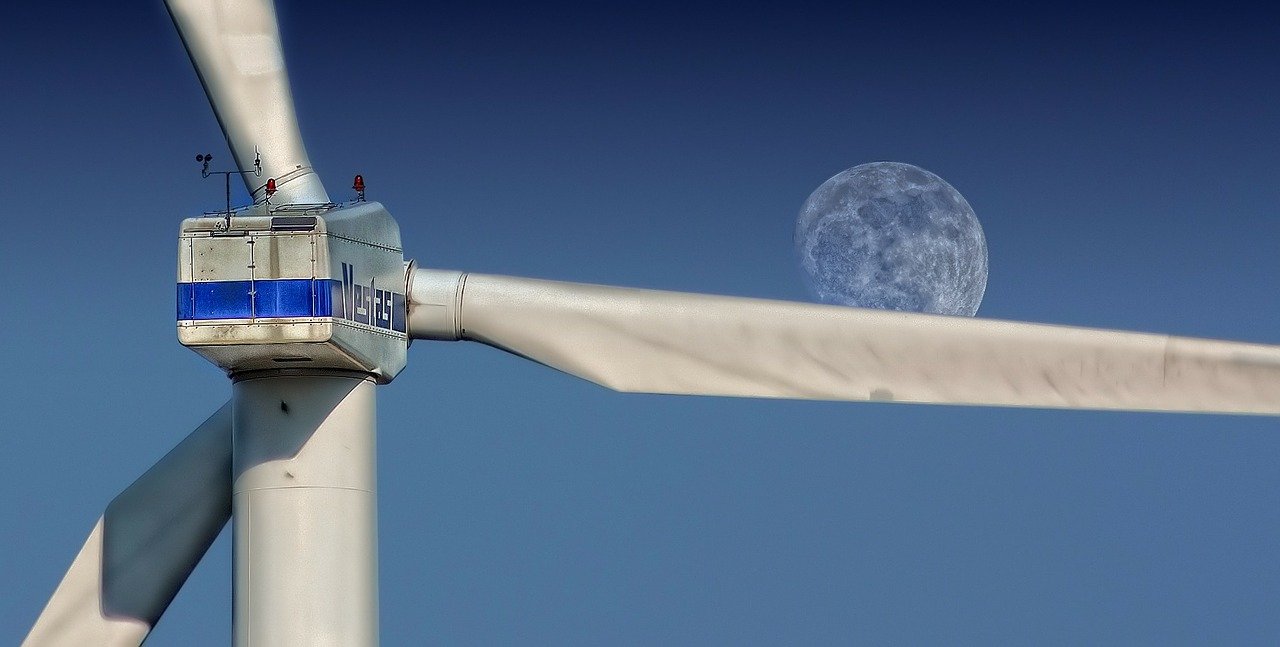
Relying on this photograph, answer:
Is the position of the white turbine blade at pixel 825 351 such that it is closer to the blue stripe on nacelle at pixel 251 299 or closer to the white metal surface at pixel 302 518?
the white metal surface at pixel 302 518

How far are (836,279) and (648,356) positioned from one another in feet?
31.8

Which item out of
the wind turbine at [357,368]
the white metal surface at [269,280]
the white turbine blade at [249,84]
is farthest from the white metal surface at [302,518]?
the white turbine blade at [249,84]

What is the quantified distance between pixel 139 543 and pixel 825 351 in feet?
18.9

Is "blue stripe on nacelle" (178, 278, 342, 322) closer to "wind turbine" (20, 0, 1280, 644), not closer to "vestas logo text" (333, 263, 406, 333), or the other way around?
"wind turbine" (20, 0, 1280, 644)

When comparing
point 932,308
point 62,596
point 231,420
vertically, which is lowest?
point 62,596

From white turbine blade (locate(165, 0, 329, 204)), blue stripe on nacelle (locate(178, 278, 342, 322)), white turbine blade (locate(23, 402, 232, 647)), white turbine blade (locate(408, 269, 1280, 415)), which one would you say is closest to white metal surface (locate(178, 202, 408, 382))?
blue stripe on nacelle (locate(178, 278, 342, 322))

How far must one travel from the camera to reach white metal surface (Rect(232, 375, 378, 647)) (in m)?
18.5

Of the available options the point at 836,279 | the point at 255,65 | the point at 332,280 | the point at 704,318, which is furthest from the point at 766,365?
the point at 836,279

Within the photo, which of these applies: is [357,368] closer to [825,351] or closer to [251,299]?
[251,299]

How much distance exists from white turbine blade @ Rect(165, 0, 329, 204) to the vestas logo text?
5.61 feet

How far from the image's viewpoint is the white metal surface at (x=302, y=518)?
60.7 ft

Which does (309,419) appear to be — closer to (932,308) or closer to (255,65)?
(255,65)

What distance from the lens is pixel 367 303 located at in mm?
18359

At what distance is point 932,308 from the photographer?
2895 centimetres
